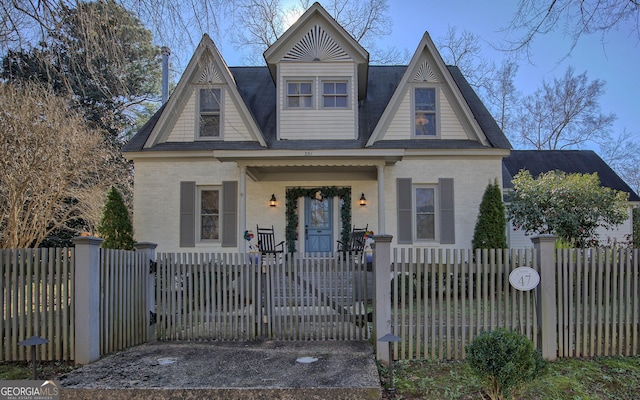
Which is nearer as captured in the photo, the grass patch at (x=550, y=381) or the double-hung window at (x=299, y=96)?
the grass patch at (x=550, y=381)

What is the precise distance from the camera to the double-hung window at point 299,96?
11.9 m

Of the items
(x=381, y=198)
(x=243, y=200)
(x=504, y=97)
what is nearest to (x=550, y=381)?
(x=381, y=198)

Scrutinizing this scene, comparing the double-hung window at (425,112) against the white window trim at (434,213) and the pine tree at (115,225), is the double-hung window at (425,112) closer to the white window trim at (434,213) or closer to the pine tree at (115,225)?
the white window trim at (434,213)

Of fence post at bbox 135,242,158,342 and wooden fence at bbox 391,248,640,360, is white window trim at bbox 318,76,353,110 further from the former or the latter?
wooden fence at bbox 391,248,640,360

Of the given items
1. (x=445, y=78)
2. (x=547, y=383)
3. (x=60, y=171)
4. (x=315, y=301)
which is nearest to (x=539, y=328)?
(x=547, y=383)

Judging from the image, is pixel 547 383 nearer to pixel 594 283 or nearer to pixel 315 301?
pixel 594 283

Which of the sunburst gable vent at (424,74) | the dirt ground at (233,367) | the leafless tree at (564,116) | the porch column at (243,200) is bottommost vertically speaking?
the dirt ground at (233,367)

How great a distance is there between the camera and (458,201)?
38.2ft

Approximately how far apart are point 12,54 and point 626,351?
8.21 metres

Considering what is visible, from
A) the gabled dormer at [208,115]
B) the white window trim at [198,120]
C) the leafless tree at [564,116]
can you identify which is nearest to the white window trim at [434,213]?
the gabled dormer at [208,115]

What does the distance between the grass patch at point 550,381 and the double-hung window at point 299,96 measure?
8011 millimetres

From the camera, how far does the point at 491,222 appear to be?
36.4 ft

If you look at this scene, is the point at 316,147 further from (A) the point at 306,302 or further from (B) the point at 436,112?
(A) the point at 306,302

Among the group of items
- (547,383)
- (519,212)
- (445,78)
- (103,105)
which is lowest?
(547,383)
